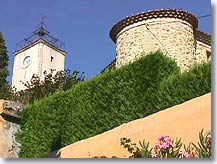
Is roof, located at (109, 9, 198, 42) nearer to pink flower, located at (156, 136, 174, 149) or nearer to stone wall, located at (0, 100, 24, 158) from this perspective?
pink flower, located at (156, 136, 174, 149)

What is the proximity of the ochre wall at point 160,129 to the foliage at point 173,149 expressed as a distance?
0.05 m

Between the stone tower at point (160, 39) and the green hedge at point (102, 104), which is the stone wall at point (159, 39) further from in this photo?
the green hedge at point (102, 104)

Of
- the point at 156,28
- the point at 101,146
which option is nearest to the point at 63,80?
the point at 156,28

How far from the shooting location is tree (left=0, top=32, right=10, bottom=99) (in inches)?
141

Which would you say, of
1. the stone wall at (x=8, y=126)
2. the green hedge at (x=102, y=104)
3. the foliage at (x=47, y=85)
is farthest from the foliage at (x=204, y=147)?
the foliage at (x=47, y=85)

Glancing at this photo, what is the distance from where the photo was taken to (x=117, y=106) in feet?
15.5

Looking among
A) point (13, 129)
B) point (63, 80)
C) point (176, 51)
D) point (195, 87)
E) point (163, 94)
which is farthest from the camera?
point (63, 80)

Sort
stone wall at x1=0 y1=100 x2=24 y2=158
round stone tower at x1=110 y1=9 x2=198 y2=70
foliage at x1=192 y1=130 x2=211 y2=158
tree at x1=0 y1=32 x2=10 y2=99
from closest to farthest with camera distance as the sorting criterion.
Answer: foliage at x1=192 y1=130 x2=211 y2=158 → tree at x1=0 y1=32 x2=10 y2=99 → stone wall at x1=0 y1=100 x2=24 y2=158 → round stone tower at x1=110 y1=9 x2=198 y2=70

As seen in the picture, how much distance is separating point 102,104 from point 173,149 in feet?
7.56

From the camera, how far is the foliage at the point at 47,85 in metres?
6.37

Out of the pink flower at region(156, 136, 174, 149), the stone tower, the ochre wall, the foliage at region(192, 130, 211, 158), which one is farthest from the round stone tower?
the foliage at region(192, 130, 211, 158)

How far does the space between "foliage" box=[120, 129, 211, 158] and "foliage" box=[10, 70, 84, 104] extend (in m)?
3.58
